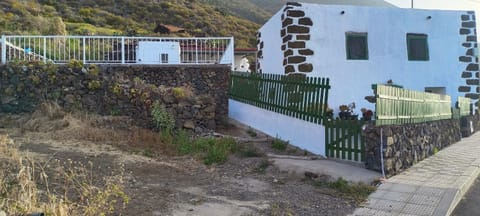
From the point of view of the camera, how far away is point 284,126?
977cm

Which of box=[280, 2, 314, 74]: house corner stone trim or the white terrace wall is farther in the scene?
the white terrace wall

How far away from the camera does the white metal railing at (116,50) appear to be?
12.6m

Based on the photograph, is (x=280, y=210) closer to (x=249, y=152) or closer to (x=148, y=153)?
(x=249, y=152)

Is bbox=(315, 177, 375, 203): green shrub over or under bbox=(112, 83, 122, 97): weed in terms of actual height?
under

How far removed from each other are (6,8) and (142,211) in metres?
28.7

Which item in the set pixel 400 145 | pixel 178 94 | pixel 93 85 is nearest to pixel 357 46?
pixel 400 145

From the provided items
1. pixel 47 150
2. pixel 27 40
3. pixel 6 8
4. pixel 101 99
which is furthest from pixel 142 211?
pixel 6 8

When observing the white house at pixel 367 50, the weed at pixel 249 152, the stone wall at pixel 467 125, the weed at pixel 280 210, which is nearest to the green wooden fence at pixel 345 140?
the weed at pixel 249 152

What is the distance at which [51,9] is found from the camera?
104 feet

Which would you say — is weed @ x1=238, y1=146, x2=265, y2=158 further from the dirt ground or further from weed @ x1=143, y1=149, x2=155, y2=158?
weed @ x1=143, y1=149, x2=155, y2=158

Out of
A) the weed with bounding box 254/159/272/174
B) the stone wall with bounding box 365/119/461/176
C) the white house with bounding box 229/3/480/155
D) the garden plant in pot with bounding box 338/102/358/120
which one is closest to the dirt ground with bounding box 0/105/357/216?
the weed with bounding box 254/159/272/174

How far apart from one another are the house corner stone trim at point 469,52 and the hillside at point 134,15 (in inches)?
707

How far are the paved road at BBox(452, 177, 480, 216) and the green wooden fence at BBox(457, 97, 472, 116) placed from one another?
25.8 ft

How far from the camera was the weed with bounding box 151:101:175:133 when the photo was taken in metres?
10.5
